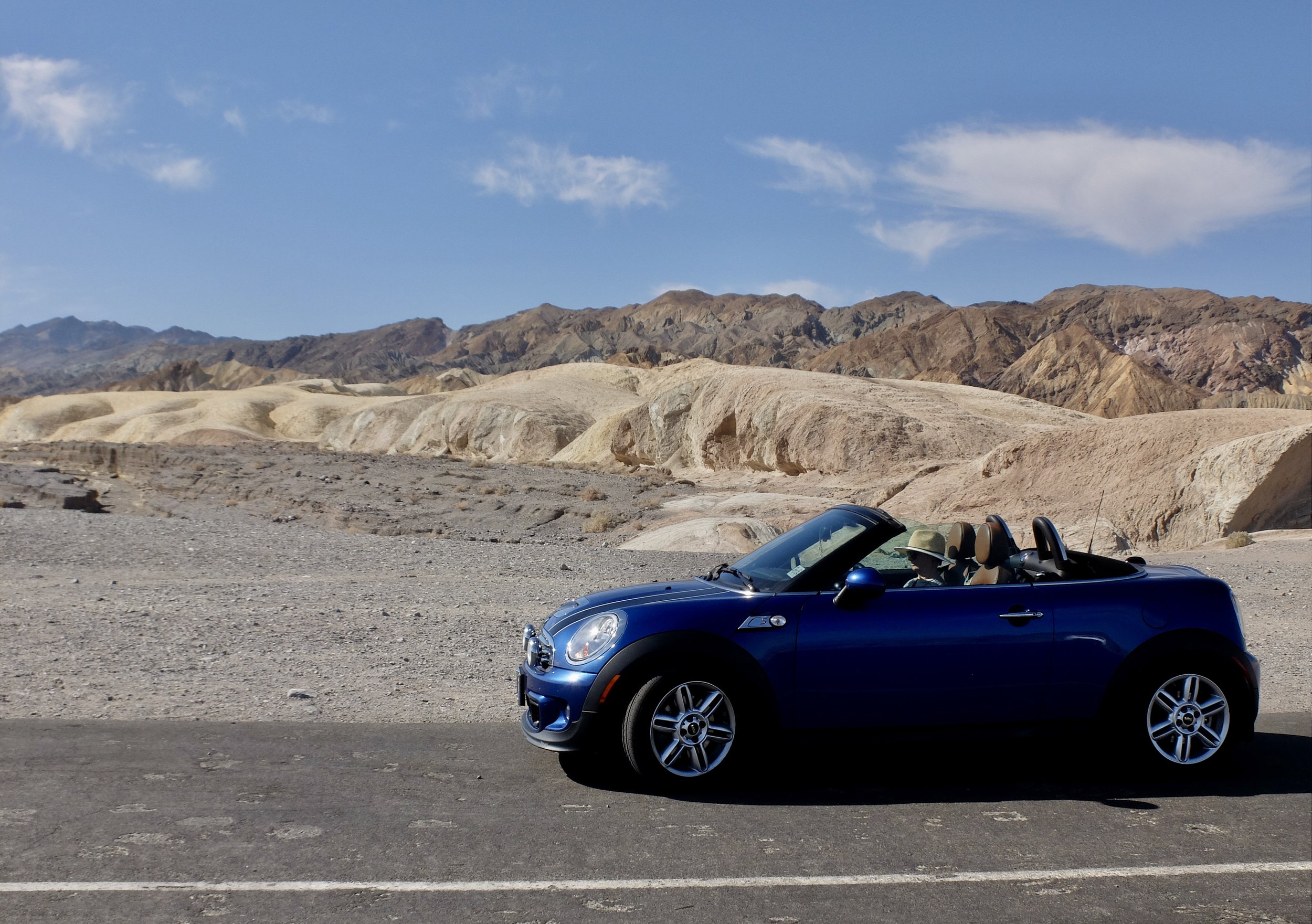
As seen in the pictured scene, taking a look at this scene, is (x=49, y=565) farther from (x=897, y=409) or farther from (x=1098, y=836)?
(x=897, y=409)

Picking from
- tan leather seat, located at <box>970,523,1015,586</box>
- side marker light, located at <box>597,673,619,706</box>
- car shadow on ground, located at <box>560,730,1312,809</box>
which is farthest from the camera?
tan leather seat, located at <box>970,523,1015,586</box>

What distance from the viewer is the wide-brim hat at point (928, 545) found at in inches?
225

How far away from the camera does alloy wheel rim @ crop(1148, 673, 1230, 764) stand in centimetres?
537

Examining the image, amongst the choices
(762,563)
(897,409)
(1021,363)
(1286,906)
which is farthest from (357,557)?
(1021,363)

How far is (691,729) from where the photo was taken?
199 inches

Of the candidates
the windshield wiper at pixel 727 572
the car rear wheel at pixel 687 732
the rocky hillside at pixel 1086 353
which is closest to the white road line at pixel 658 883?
the car rear wheel at pixel 687 732

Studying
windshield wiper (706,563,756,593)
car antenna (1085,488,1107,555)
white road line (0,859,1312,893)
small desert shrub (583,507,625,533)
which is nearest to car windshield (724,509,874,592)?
windshield wiper (706,563,756,593)

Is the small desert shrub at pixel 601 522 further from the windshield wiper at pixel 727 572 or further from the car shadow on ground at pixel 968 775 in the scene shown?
the car shadow on ground at pixel 968 775

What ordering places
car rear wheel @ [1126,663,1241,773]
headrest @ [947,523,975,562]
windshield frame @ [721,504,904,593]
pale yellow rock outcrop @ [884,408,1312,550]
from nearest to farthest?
windshield frame @ [721,504,904,593], car rear wheel @ [1126,663,1241,773], headrest @ [947,523,975,562], pale yellow rock outcrop @ [884,408,1312,550]

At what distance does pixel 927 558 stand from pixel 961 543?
0.63 feet

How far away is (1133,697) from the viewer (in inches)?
209

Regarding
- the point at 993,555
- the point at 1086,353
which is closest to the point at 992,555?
the point at 993,555

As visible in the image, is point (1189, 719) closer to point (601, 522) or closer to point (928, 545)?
point (928, 545)

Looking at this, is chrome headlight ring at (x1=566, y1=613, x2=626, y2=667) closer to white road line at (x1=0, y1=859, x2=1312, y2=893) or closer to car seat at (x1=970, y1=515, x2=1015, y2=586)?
white road line at (x1=0, y1=859, x2=1312, y2=893)
